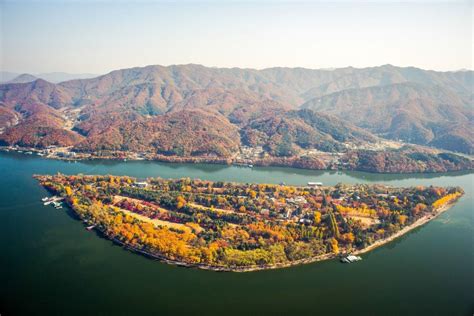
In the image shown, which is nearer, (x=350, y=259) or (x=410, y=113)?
(x=350, y=259)

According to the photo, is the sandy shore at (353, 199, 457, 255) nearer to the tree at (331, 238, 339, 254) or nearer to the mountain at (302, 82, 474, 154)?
the tree at (331, 238, 339, 254)

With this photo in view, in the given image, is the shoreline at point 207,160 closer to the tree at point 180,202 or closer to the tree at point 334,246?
the tree at point 180,202

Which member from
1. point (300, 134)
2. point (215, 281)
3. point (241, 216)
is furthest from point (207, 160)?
point (215, 281)

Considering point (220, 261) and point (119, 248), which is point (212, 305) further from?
point (119, 248)

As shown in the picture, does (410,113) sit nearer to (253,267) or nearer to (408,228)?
(408,228)

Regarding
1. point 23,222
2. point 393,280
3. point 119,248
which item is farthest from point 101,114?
point 393,280

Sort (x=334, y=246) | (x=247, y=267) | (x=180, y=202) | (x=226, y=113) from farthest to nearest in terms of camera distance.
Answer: (x=226, y=113)
(x=180, y=202)
(x=334, y=246)
(x=247, y=267)
